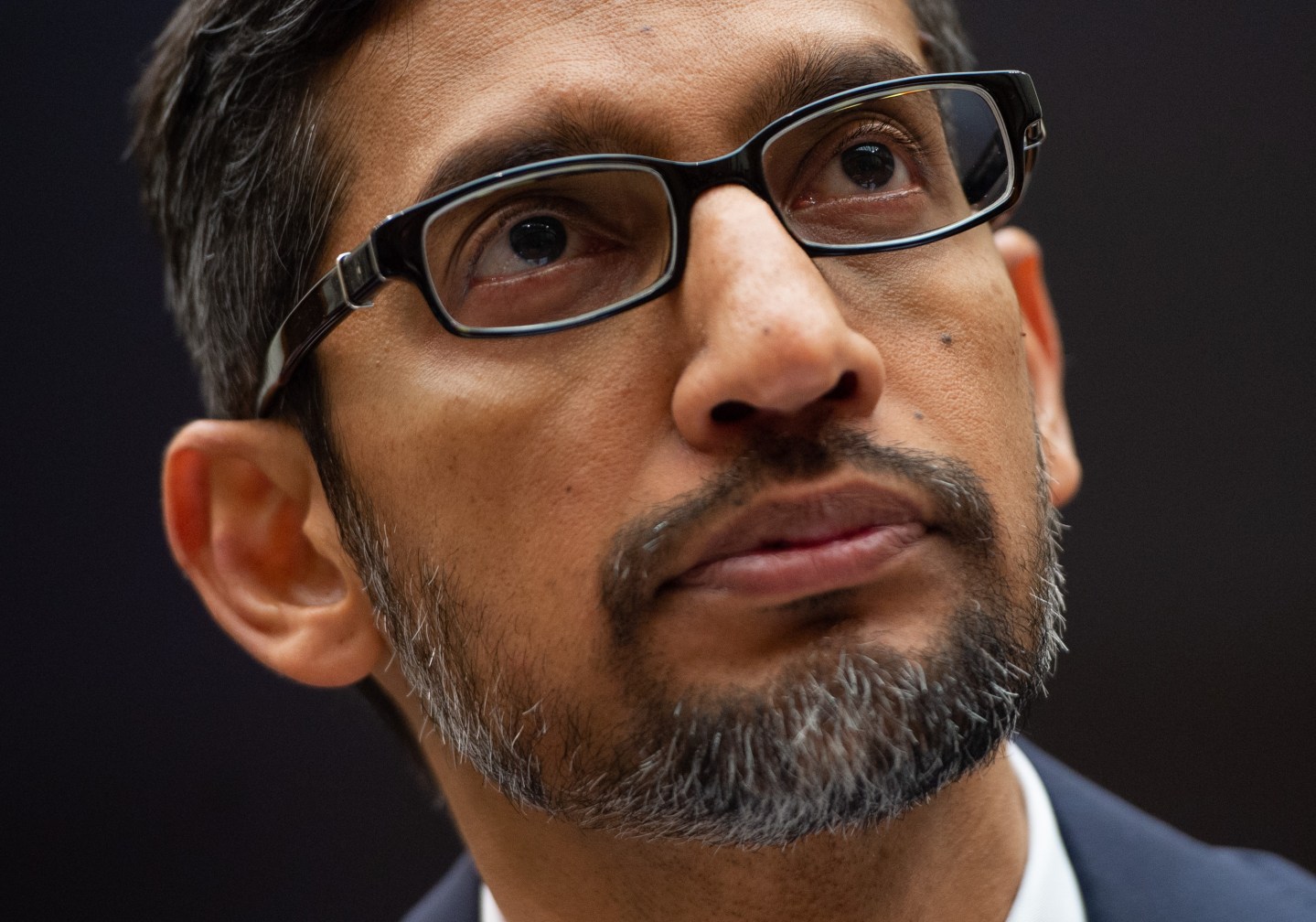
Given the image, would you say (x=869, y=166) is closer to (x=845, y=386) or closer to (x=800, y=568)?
(x=845, y=386)

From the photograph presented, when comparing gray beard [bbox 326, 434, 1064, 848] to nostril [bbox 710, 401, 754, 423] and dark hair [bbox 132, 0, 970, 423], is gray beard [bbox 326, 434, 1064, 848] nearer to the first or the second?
nostril [bbox 710, 401, 754, 423]

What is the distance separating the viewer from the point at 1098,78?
7.55 feet

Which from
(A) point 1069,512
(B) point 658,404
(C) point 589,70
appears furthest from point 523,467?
(A) point 1069,512

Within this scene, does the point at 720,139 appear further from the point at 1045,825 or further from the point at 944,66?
the point at 1045,825

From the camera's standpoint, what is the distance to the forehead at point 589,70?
1.22m

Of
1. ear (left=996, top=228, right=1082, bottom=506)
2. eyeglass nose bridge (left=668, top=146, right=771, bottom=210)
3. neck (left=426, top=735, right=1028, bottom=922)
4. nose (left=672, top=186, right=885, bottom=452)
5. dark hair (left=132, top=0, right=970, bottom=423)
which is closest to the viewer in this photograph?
nose (left=672, top=186, right=885, bottom=452)

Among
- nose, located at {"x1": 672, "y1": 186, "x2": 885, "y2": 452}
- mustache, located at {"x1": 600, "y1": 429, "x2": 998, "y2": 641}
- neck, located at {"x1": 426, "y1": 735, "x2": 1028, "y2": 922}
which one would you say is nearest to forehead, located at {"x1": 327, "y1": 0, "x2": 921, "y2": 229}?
nose, located at {"x1": 672, "y1": 186, "x2": 885, "y2": 452}

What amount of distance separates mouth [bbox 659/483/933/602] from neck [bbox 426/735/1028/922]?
0.32 meters

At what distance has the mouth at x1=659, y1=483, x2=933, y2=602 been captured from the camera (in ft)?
3.63

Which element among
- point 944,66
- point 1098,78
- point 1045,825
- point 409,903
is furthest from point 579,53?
point 409,903

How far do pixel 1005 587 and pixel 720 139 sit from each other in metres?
0.52

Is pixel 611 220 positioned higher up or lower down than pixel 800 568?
higher up

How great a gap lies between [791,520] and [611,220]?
0.36 metres

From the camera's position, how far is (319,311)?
1.36 meters
